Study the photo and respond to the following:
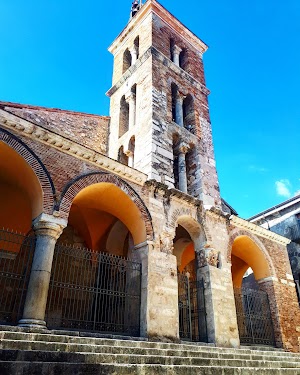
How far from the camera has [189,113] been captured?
1342 cm

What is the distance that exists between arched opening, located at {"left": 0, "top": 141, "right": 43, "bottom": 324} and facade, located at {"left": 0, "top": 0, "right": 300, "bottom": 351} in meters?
0.04

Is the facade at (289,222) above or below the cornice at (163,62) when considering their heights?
below

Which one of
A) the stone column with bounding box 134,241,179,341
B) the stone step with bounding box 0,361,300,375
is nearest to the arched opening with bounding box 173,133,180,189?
the stone column with bounding box 134,241,179,341

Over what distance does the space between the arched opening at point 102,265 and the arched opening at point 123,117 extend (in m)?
3.96

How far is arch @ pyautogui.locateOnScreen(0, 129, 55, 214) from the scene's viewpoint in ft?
23.8


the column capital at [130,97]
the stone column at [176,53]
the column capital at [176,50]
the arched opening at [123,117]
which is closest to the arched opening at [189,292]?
the arched opening at [123,117]

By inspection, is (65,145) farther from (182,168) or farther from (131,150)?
(182,168)

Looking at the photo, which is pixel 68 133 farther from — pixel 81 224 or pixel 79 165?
pixel 79 165

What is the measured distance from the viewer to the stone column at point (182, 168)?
11.3 meters

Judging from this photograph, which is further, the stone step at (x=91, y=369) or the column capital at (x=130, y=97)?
the column capital at (x=130, y=97)

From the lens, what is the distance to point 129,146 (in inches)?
479

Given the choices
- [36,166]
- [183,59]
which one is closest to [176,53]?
[183,59]

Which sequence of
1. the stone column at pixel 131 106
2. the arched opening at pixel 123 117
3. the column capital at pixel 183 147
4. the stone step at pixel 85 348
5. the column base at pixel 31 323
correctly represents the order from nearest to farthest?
the stone step at pixel 85 348 → the column base at pixel 31 323 → the column capital at pixel 183 147 → the stone column at pixel 131 106 → the arched opening at pixel 123 117

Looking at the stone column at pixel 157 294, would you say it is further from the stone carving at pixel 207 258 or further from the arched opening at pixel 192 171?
the arched opening at pixel 192 171
